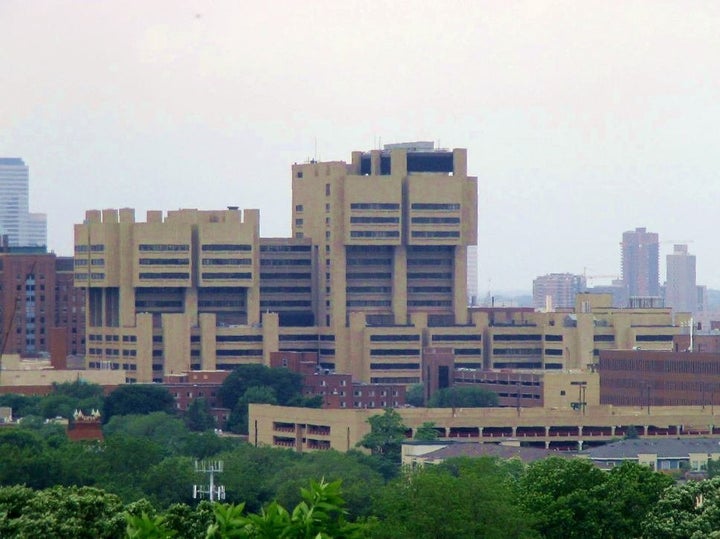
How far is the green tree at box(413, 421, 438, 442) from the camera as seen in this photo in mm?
156375

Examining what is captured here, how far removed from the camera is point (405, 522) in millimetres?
81125

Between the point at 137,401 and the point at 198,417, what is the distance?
4639 mm

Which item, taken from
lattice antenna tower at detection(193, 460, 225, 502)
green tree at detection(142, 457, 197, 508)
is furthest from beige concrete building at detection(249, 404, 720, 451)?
green tree at detection(142, 457, 197, 508)

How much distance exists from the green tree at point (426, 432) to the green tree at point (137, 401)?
3312 cm

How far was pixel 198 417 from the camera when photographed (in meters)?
189

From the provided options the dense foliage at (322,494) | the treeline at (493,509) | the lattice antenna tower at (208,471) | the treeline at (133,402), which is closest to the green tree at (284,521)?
the dense foliage at (322,494)

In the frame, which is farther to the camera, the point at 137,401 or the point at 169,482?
the point at 137,401

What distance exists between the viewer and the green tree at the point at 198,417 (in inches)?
7382

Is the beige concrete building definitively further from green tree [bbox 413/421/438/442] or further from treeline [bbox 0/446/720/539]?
treeline [bbox 0/446/720/539]

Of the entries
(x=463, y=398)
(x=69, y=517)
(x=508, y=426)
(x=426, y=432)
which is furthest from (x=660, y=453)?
(x=69, y=517)

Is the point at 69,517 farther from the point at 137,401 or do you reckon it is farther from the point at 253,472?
the point at 137,401

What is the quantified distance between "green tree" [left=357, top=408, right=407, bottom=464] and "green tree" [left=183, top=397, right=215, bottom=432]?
30094mm

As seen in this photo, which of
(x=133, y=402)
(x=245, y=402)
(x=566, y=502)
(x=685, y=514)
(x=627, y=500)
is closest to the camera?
(x=685, y=514)

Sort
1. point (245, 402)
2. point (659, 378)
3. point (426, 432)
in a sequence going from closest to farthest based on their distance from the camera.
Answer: point (426, 432) → point (659, 378) → point (245, 402)
